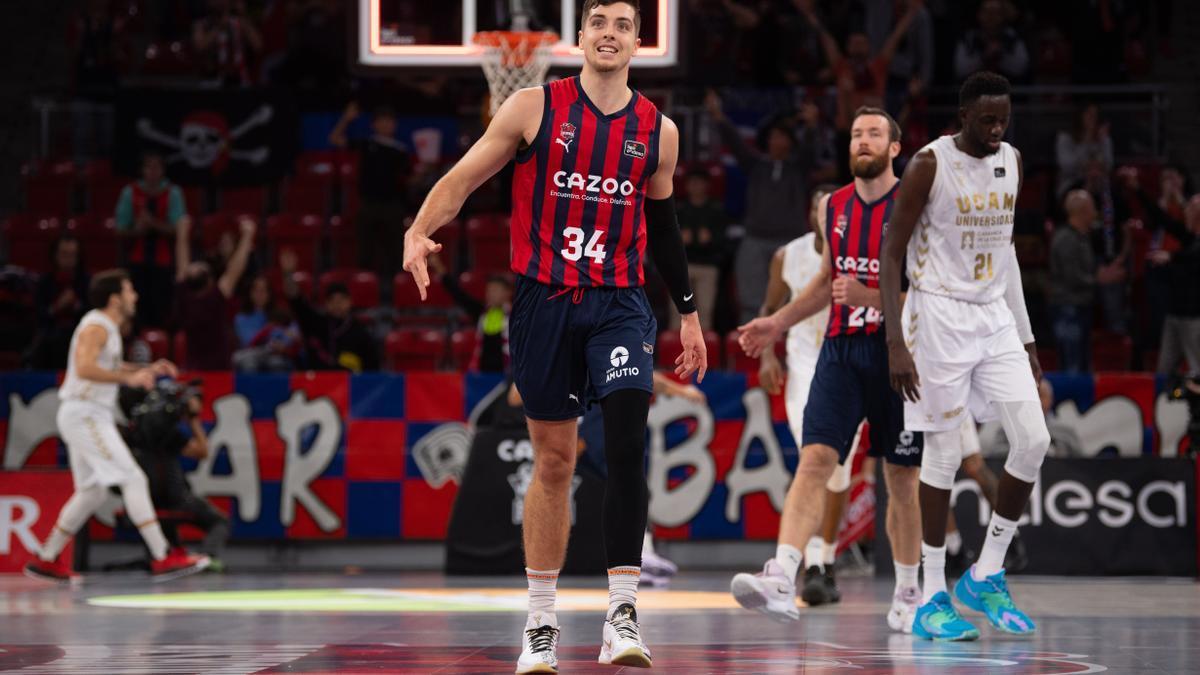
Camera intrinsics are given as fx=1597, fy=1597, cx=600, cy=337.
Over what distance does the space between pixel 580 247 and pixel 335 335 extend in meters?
9.89

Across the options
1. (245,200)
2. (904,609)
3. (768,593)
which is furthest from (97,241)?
(904,609)

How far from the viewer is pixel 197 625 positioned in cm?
813

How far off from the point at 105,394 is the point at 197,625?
5.17 meters

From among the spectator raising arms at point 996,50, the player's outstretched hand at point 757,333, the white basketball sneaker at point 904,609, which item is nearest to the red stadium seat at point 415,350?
the spectator raising arms at point 996,50

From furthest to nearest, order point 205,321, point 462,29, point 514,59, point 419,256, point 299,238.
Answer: point 299,238, point 205,321, point 462,29, point 514,59, point 419,256

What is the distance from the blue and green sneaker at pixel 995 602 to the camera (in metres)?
7.21

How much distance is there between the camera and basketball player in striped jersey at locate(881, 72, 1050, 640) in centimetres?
712

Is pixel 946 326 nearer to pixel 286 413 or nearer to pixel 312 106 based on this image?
pixel 286 413

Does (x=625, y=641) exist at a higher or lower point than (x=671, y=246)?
lower

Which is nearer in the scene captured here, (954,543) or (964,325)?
(964,325)

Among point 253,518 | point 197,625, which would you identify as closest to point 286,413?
point 253,518

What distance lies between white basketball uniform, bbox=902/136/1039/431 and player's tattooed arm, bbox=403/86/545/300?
2.17 m

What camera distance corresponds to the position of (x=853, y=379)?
26.3 feet

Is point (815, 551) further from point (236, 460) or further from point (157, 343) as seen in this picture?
point (157, 343)
